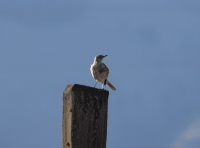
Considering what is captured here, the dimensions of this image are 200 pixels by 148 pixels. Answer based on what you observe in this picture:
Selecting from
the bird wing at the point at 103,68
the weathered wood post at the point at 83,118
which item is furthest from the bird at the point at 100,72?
the weathered wood post at the point at 83,118

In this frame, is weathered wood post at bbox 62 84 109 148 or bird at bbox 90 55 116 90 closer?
weathered wood post at bbox 62 84 109 148

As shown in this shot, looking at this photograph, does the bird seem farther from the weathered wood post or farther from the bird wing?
the weathered wood post

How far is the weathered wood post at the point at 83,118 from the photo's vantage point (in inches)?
148

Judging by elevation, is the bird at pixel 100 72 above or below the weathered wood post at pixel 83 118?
above

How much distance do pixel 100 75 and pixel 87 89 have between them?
309 inches

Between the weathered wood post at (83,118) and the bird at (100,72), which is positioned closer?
the weathered wood post at (83,118)

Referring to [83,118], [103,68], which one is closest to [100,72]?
[103,68]

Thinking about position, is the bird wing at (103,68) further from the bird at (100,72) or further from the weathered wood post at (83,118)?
the weathered wood post at (83,118)

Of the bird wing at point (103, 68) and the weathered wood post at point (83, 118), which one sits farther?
the bird wing at point (103, 68)

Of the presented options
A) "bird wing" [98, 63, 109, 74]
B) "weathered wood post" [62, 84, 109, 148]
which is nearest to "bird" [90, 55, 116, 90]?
"bird wing" [98, 63, 109, 74]

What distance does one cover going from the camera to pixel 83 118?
12.5ft

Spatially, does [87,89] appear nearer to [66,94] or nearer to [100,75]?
[66,94]

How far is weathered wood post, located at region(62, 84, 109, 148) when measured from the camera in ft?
12.3

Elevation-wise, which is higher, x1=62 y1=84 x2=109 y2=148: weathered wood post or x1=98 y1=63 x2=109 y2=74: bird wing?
x1=98 y1=63 x2=109 y2=74: bird wing
